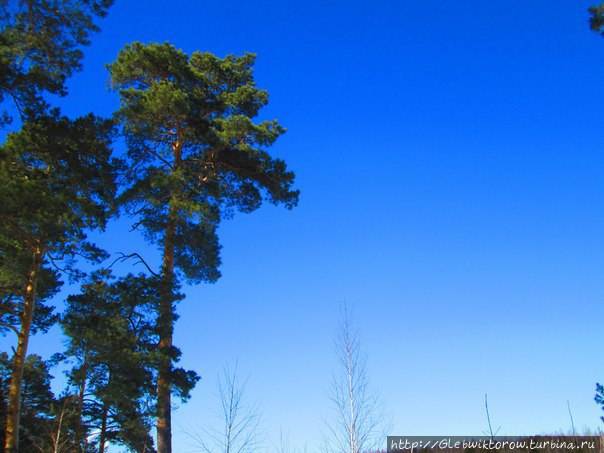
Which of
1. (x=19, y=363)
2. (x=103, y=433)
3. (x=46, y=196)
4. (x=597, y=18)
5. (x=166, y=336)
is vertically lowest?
(x=103, y=433)

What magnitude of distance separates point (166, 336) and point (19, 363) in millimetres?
5250

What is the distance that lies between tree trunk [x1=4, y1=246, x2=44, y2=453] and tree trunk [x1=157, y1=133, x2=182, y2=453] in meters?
3.88

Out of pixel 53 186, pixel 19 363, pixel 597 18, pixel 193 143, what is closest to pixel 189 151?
pixel 193 143

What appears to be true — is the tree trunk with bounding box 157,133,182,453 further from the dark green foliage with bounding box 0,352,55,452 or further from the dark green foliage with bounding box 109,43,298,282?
the dark green foliage with bounding box 0,352,55,452

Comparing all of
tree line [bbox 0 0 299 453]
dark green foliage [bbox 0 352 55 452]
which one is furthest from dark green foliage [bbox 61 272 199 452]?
dark green foliage [bbox 0 352 55 452]

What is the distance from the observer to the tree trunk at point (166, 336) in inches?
520

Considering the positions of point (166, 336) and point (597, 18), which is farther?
point (166, 336)

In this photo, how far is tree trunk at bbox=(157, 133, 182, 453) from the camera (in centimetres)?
1320

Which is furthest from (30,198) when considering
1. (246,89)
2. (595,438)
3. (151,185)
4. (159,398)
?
(595,438)

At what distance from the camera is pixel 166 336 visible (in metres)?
14.1

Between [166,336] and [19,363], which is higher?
[166,336]

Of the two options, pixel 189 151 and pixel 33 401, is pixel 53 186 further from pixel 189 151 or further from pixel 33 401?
pixel 33 401

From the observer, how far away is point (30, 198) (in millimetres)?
11719

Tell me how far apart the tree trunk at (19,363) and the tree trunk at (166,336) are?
3876mm
